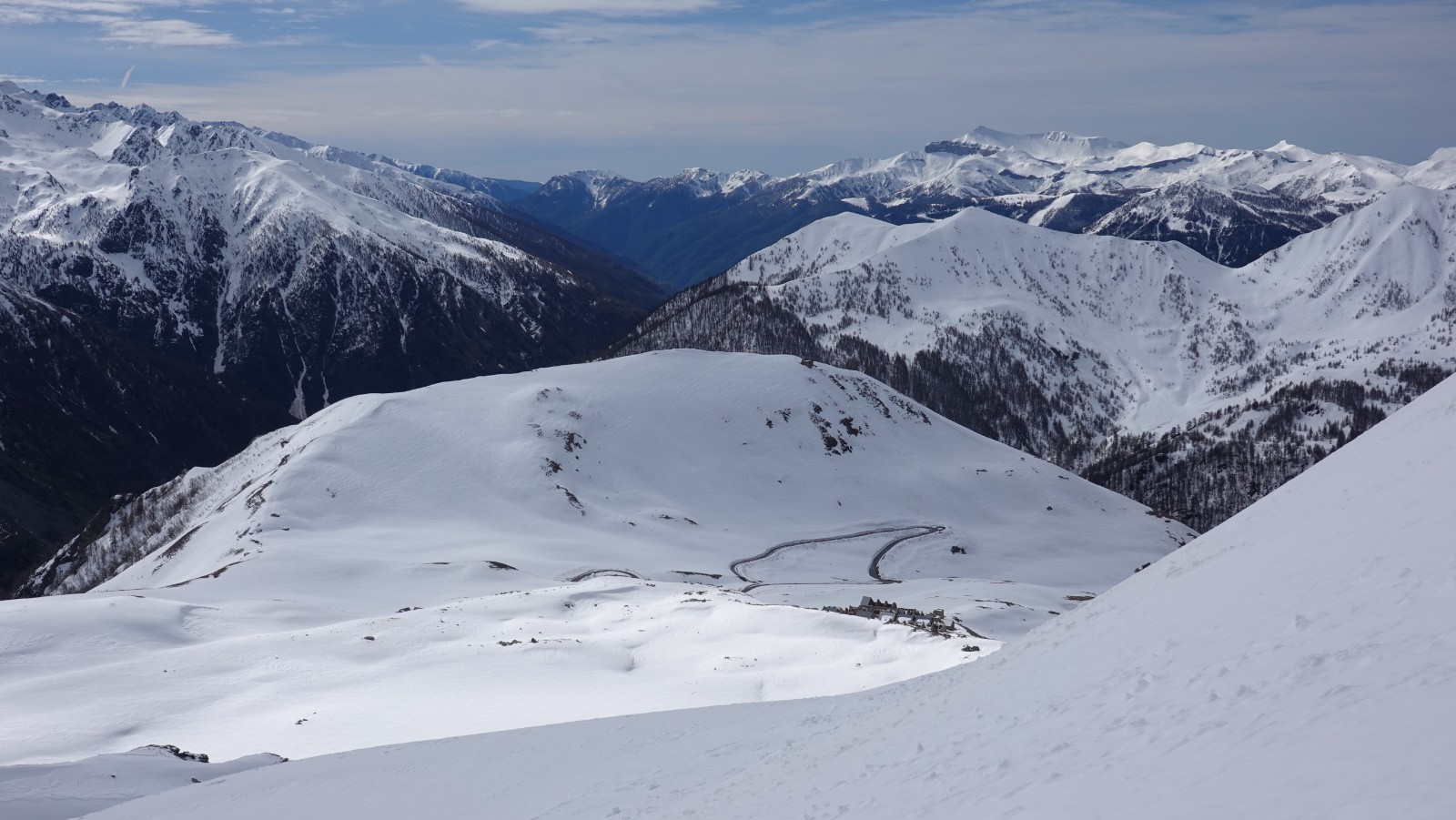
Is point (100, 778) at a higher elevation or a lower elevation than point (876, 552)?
higher

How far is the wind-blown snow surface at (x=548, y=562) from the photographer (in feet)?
103

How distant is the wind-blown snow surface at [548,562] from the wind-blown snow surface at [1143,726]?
20.0 ft

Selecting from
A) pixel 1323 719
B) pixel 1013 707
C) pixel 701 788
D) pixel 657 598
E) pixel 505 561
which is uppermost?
pixel 1323 719

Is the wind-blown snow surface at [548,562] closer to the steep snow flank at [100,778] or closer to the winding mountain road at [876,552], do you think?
the winding mountain road at [876,552]

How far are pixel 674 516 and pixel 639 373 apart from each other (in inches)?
1327

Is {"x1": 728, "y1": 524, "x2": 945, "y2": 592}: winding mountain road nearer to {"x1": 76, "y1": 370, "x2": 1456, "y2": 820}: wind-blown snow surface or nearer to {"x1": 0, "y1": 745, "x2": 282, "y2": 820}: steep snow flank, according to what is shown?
{"x1": 0, "y1": 745, "x2": 282, "y2": 820}: steep snow flank

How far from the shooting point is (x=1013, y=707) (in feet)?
51.8

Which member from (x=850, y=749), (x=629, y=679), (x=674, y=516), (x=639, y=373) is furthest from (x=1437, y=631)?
(x=639, y=373)

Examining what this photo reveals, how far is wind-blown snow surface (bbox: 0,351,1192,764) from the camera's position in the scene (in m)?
31.4

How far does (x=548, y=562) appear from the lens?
6906 centimetres

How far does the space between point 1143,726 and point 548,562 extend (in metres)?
60.7

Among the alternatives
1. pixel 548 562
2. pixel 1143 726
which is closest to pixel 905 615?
pixel 548 562

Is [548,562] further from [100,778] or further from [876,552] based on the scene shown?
[100,778]

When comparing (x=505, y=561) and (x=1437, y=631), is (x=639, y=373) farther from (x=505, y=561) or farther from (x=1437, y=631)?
(x=1437, y=631)
